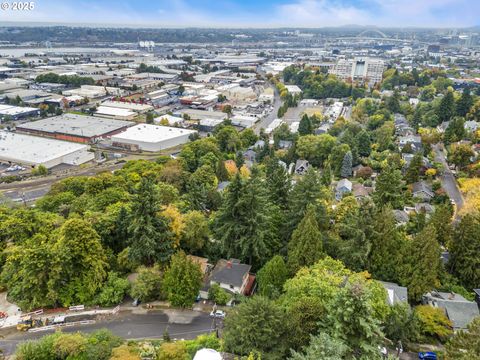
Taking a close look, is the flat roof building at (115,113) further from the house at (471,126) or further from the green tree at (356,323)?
the green tree at (356,323)

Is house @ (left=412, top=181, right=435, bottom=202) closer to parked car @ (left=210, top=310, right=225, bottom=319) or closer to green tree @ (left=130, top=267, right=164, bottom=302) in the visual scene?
parked car @ (left=210, top=310, right=225, bottom=319)

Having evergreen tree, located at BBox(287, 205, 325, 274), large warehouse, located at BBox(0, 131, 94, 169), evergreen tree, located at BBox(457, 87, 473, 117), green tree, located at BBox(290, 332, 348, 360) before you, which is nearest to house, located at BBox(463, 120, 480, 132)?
evergreen tree, located at BBox(457, 87, 473, 117)

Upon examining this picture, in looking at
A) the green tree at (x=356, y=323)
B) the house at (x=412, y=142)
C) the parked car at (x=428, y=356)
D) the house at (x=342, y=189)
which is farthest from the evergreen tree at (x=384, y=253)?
the house at (x=412, y=142)

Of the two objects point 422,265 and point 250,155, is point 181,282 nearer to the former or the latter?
point 422,265

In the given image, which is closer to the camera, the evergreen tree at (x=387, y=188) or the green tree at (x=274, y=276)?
the green tree at (x=274, y=276)

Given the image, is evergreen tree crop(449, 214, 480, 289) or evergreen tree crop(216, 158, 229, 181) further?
evergreen tree crop(216, 158, 229, 181)

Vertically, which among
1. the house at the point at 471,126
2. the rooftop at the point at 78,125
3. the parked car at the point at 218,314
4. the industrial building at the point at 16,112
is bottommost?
the parked car at the point at 218,314

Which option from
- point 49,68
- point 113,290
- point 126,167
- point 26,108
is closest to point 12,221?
point 113,290
